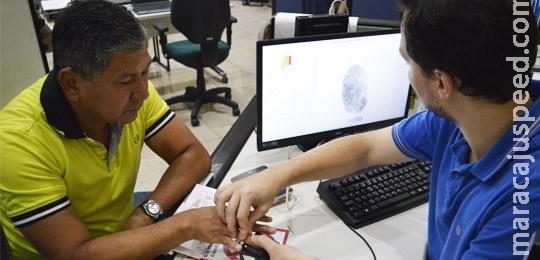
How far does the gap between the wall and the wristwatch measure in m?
1.03

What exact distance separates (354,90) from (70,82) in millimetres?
857

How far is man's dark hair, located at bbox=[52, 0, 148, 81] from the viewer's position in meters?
1.04

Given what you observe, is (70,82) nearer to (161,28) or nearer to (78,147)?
(78,147)

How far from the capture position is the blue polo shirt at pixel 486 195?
69 centimetres

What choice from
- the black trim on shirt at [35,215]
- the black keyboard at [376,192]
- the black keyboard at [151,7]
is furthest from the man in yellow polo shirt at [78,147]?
the black keyboard at [151,7]

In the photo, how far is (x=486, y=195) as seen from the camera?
78 centimetres

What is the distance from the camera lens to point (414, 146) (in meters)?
1.13

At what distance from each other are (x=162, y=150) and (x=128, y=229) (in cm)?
34

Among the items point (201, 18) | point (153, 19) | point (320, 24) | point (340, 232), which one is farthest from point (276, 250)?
point (153, 19)

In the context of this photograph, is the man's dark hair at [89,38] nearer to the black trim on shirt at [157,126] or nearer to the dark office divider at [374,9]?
the black trim on shirt at [157,126]

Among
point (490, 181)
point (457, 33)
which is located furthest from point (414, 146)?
point (457, 33)

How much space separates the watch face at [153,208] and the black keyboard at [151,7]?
96.7 inches

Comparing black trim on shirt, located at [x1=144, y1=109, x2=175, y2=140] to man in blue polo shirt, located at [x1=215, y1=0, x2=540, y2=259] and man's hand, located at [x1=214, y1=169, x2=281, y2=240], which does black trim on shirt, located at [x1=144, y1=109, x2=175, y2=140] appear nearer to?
man's hand, located at [x1=214, y1=169, x2=281, y2=240]

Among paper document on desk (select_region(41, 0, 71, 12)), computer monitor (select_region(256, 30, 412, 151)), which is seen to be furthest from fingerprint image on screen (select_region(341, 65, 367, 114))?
paper document on desk (select_region(41, 0, 71, 12))
